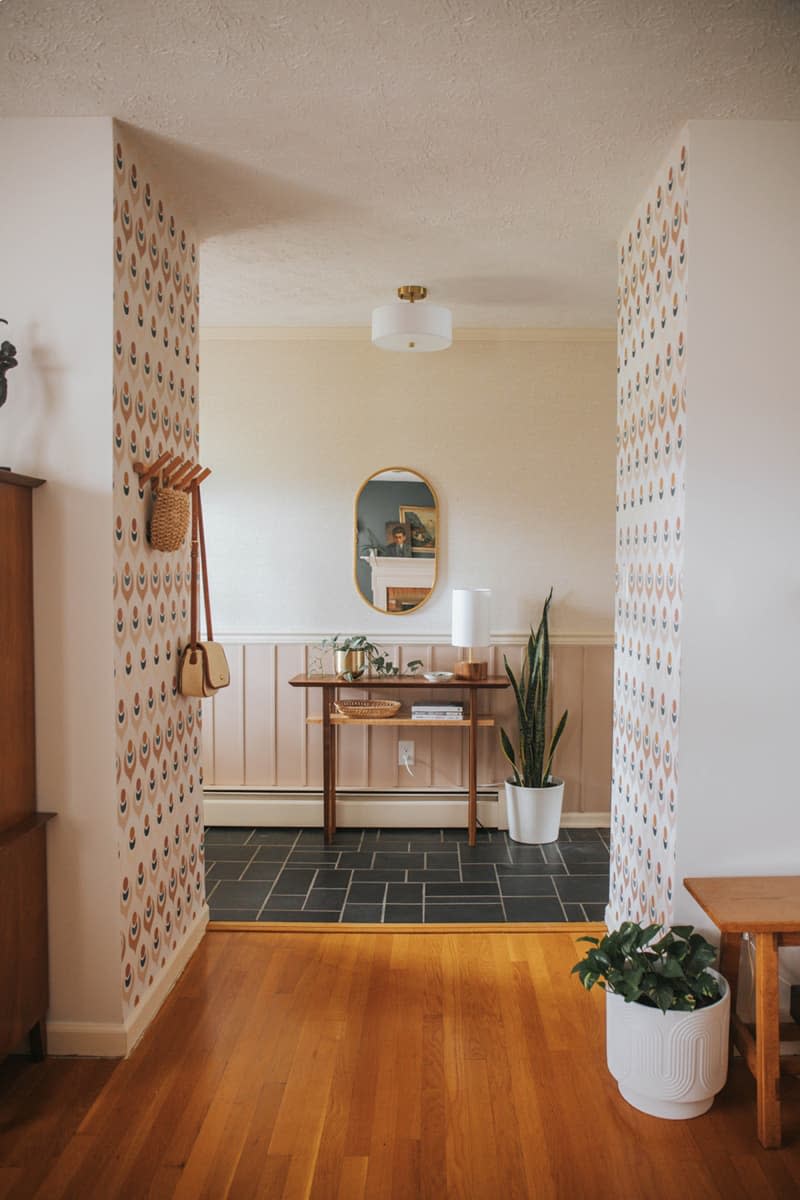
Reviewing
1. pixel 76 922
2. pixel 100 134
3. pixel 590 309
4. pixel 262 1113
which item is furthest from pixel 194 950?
pixel 590 309

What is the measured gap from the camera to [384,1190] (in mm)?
1883

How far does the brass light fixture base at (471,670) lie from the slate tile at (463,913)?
1.17 metres

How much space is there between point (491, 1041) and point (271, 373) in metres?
3.38

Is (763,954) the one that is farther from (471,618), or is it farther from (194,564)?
(471,618)

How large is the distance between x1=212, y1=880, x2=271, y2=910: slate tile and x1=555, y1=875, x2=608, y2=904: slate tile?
128 centimetres

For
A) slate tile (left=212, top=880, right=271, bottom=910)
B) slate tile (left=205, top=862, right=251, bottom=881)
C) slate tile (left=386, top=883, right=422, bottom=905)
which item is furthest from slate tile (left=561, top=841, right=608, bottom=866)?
slate tile (left=205, top=862, right=251, bottom=881)

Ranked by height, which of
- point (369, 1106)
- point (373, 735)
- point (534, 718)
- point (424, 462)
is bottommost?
point (369, 1106)

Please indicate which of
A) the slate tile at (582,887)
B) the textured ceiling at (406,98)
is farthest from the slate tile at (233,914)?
the textured ceiling at (406,98)

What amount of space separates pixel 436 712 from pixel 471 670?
0.28 meters

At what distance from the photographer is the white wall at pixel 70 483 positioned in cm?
233

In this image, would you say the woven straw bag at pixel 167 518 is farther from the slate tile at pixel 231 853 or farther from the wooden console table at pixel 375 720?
the slate tile at pixel 231 853

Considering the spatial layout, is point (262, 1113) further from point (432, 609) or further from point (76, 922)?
point (432, 609)

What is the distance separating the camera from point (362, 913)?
11.1ft

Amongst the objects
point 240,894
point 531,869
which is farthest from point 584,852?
point 240,894
